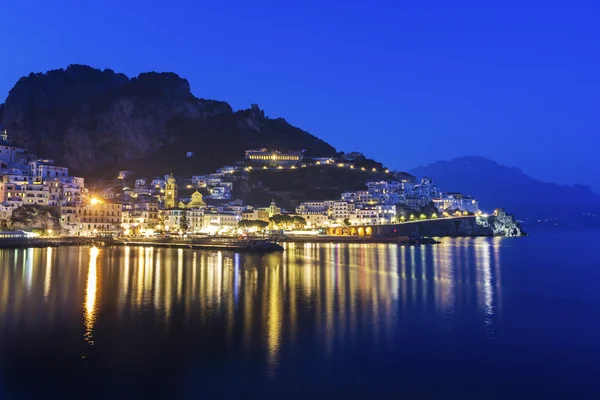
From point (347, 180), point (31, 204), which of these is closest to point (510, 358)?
point (31, 204)

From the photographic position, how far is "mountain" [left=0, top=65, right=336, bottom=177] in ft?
327

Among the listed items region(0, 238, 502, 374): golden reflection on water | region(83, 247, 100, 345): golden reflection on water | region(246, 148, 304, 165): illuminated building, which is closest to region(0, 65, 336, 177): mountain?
region(246, 148, 304, 165): illuminated building

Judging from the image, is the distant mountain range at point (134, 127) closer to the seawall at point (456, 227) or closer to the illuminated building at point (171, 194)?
the illuminated building at point (171, 194)

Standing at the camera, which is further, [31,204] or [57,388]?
[31,204]

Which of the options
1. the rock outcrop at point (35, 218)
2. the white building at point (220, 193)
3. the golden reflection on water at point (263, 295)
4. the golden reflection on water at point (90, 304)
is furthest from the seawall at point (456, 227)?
the golden reflection on water at point (90, 304)

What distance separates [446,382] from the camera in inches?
443

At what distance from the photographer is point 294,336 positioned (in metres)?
14.9

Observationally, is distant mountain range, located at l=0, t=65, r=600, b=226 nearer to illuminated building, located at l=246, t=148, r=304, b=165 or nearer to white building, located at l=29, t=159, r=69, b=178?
illuminated building, located at l=246, t=148, r=304, b=165

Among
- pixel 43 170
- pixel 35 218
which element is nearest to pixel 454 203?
pixel 43 170

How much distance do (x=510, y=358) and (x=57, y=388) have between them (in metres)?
10.9

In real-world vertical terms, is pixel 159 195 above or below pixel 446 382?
above

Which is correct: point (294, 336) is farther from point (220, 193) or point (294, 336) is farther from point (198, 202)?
point (220, 193)

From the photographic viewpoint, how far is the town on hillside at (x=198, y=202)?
197 ft

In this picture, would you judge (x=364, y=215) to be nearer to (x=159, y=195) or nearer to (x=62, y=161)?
(x=159, y=195)
